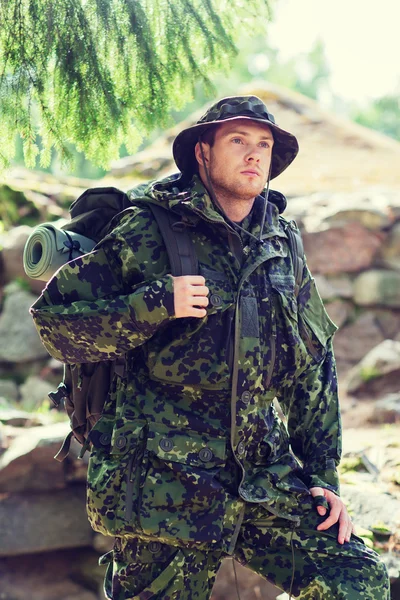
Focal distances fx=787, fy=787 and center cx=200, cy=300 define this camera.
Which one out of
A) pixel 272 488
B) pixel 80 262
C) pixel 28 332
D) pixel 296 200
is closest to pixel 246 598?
pixel 272 488

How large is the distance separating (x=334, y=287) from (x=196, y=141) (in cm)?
756

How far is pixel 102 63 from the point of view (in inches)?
170

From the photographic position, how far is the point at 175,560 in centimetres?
329

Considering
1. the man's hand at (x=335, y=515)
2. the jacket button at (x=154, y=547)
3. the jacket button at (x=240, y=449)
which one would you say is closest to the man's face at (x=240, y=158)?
the jacket button at (x=240, y=449)

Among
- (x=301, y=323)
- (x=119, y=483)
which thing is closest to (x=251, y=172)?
(x=301, y=323)

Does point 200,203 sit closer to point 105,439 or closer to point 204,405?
point 204,405

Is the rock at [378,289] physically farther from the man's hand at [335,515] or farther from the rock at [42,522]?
the man's hand at [335,515]

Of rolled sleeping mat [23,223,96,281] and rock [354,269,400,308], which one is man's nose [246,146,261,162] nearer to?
rolled sleeping mat [23,223,96,281]

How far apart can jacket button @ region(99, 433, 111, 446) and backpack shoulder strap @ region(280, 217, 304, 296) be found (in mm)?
1107

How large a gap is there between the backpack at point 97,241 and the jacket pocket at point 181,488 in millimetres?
397

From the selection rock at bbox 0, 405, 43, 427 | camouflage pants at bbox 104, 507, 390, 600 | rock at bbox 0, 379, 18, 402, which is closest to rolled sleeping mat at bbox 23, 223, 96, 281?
camouflage pants at bbox 104, 507, 390, 600

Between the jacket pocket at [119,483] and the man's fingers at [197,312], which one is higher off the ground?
the man's fingers at [197,312]

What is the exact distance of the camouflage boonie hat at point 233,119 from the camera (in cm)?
363

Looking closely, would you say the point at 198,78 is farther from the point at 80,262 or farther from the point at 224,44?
the point at 80,262
